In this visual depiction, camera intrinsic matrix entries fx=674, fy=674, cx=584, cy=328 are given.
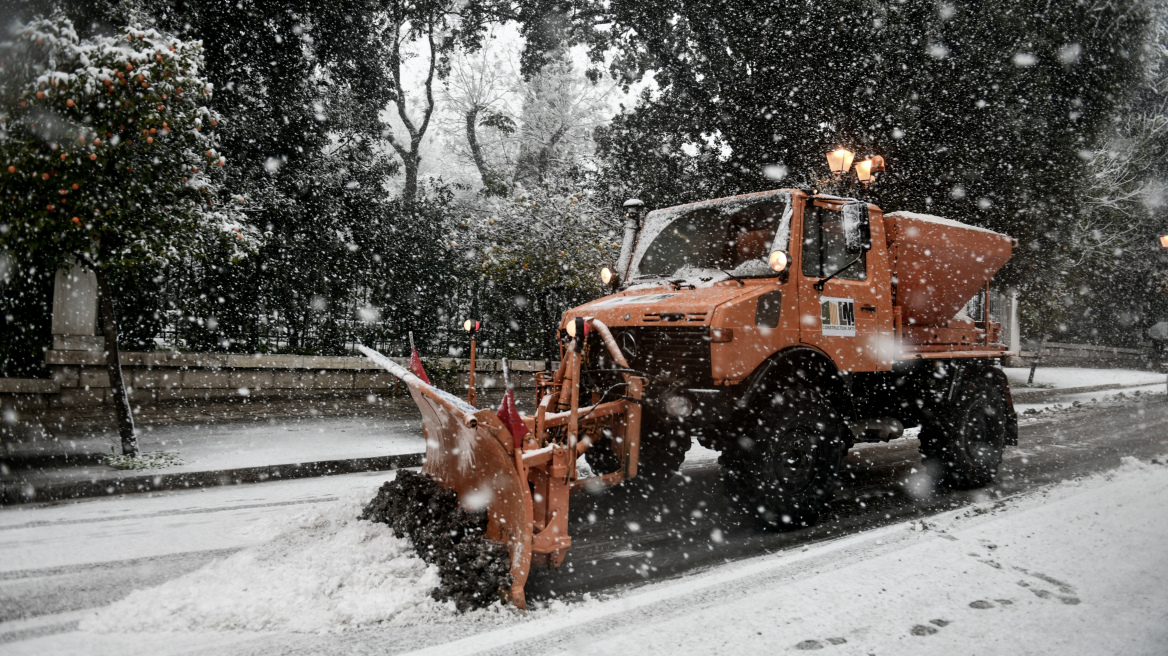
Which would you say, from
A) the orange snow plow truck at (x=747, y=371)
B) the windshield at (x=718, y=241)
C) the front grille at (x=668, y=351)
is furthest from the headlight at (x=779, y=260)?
the front grille at (x=668, y=351)

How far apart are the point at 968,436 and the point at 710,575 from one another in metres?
4.11

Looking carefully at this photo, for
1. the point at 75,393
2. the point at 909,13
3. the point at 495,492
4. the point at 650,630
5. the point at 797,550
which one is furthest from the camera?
the point at 909,13

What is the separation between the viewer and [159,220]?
6637 millimetres

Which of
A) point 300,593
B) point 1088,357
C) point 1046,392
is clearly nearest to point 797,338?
point 300,593

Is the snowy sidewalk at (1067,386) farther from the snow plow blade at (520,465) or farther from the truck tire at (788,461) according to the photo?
the snow plow blade at (520,465)

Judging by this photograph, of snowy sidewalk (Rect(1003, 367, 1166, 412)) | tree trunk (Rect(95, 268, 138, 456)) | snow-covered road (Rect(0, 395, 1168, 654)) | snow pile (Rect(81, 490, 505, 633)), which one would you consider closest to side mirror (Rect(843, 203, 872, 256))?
snow-covered road (Rect(0, 395, 1168, 654))

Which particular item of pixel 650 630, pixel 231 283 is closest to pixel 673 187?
pixel 231 283

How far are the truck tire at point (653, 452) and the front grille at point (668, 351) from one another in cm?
37

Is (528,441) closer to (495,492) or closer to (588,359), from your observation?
(495,492)

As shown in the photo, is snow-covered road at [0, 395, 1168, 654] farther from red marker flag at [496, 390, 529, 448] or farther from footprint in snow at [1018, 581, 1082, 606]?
red marker flag at [496, 390, 529, 448]

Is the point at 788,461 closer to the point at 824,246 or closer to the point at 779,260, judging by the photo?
the point at 779,260

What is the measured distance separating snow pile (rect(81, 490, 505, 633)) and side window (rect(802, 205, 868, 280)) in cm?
360

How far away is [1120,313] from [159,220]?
37978 millimetres

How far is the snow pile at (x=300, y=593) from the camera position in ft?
10.7
